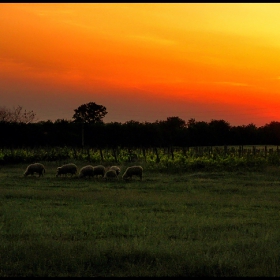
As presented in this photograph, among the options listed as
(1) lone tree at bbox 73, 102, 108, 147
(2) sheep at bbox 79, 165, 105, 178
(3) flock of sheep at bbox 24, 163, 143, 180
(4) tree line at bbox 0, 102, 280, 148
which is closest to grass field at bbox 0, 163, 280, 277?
(3) flock of sheep at bbox 24, 163, 143, 180

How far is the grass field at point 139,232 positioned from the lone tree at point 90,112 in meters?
68.2

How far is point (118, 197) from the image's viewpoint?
18.3 meters

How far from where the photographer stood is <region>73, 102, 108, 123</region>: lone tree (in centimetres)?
8838

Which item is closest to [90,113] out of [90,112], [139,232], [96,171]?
[90,112]

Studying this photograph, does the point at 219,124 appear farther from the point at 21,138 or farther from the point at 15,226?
the point at 15,226

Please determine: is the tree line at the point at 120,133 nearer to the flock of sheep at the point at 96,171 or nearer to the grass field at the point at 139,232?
the flock of sheep at the point at 96,171

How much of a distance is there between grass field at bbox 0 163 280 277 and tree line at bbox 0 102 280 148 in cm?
A: 4097

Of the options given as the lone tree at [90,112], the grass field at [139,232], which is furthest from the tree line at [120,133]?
the grass field at [139,232]

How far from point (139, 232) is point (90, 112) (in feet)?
268

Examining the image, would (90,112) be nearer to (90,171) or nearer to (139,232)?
(90,171)

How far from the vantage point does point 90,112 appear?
3627 inches

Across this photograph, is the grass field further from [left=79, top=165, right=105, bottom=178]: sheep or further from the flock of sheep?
[left=79, top=165, right=105, bottom=178]: sheep

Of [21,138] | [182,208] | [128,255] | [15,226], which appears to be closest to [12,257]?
[128,255]

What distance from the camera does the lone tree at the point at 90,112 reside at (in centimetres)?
8838
